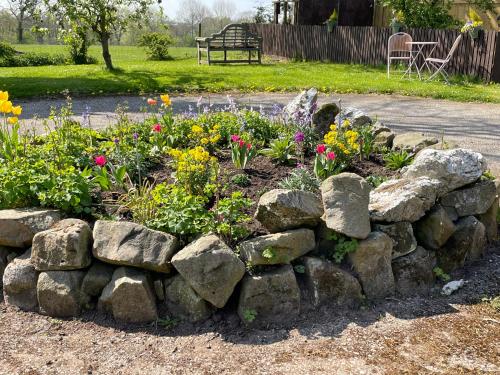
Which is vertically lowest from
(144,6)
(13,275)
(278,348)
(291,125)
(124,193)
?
(278,348)

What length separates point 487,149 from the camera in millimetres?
6555

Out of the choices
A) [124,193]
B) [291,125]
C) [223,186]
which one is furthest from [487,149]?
[124,193]

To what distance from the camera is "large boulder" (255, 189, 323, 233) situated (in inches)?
136

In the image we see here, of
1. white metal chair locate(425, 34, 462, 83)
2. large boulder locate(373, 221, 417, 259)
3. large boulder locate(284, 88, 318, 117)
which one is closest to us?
large boulder locate(373, 221, 417, 259)

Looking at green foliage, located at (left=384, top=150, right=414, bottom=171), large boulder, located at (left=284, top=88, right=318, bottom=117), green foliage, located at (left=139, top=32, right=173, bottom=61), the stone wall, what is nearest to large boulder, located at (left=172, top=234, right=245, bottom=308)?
the stone wall

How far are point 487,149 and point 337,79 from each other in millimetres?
6752

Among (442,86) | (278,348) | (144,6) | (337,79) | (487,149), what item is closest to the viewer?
(278,348)

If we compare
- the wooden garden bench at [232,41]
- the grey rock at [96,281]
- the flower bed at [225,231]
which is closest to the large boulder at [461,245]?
the flower bed at [225,231]

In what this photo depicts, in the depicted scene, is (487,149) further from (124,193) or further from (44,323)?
(44,323)

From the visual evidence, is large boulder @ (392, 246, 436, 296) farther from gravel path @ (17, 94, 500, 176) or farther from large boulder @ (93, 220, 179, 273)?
gravel path @ (17, 94, 500, 176)

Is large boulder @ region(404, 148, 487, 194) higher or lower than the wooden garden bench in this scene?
lower

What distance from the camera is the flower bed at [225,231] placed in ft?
11.2

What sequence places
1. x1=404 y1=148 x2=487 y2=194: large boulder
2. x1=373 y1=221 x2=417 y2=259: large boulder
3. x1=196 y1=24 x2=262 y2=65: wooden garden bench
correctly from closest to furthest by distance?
x1=373 y1=221 x2=417 y2=259: large boulder, x1=404 y1=148 x2=487 y2=194: large boulder, x1=196 y1=24 x2=262 y2=65: wooden garden bench

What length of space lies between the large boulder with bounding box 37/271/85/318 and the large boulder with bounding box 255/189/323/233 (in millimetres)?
1229
